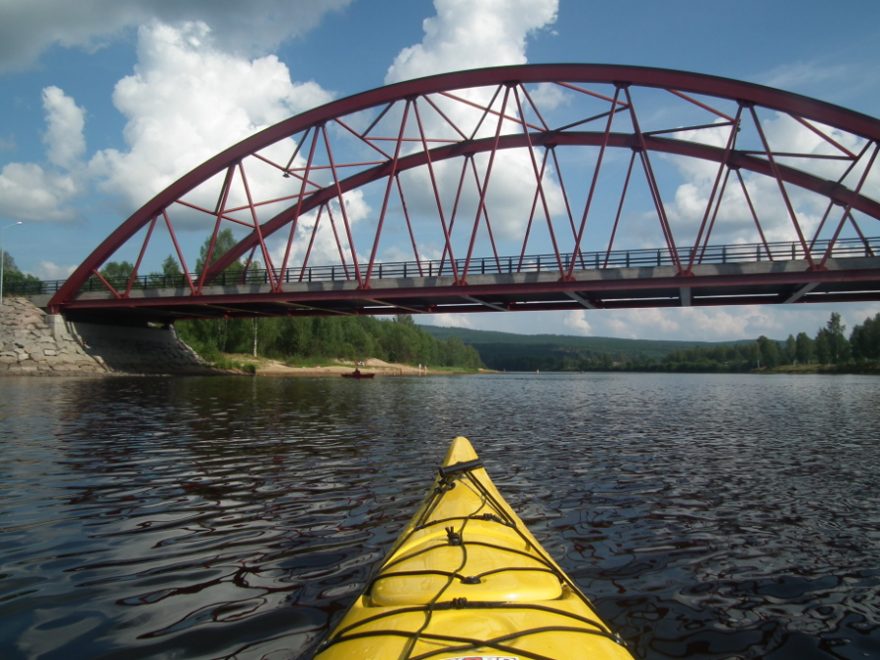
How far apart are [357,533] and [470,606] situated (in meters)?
3.96

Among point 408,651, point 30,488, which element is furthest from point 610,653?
point 30,488

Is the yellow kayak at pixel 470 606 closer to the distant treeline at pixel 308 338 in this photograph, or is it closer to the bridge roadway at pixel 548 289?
the bridge roadway at pixel 548 289

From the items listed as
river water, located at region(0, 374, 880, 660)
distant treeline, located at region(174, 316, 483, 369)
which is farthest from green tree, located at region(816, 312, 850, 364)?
river water, located at region(0, 374, 880, 660)

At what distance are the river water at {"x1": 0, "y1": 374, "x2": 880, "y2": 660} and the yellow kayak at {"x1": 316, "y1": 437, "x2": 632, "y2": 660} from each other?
1.04 meters

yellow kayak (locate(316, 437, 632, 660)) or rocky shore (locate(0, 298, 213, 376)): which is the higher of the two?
rocky shore (locate(0, 298, 213, 376))

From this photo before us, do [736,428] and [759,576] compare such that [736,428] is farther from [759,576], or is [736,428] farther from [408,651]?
[408,651]

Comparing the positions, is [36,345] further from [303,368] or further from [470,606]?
[470,606]

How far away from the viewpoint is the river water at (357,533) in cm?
485

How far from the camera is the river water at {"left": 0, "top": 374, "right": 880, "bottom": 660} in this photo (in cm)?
485

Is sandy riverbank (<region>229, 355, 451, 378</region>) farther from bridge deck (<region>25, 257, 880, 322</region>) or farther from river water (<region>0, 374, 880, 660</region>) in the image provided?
river water (<region>0, 374, 880, 660</region>)

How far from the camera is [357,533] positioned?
731cm

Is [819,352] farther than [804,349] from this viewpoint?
No

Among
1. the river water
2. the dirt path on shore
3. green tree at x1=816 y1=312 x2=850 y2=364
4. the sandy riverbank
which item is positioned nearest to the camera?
the river water

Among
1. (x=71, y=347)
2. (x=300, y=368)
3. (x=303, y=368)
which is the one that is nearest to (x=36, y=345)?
(x=71, y=347)
